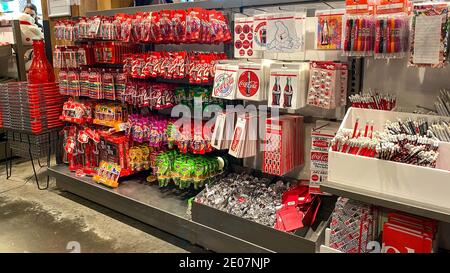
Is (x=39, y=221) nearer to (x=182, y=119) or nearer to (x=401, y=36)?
(x=182, y=119)

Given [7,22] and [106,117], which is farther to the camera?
[7,22]

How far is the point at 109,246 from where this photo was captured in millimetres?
2846

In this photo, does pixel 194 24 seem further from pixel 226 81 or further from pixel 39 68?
pixel 39 68

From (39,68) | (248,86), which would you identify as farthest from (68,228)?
(248,86)

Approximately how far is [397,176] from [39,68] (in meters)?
3.50

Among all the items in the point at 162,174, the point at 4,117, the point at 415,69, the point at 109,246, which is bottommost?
the point at 109,246

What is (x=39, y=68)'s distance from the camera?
3836mm

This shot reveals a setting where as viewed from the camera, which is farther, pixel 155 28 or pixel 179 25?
pixel 155 28

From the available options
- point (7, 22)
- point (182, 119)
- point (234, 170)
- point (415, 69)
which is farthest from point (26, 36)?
point (415, 69)

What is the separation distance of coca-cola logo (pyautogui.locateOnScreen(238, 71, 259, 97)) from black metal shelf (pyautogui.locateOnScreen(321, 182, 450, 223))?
0.80 meters

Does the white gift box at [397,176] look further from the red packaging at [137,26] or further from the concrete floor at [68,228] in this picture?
the red packaging at [137,26]

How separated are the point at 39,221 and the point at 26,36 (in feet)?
9.52

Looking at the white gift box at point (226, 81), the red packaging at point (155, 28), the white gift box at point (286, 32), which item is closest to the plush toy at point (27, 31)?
the red packaging at point (155, 28)

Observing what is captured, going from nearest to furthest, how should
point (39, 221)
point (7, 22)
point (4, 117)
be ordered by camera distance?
point (39, 221) → point (4, 117) → point (7, 22)
